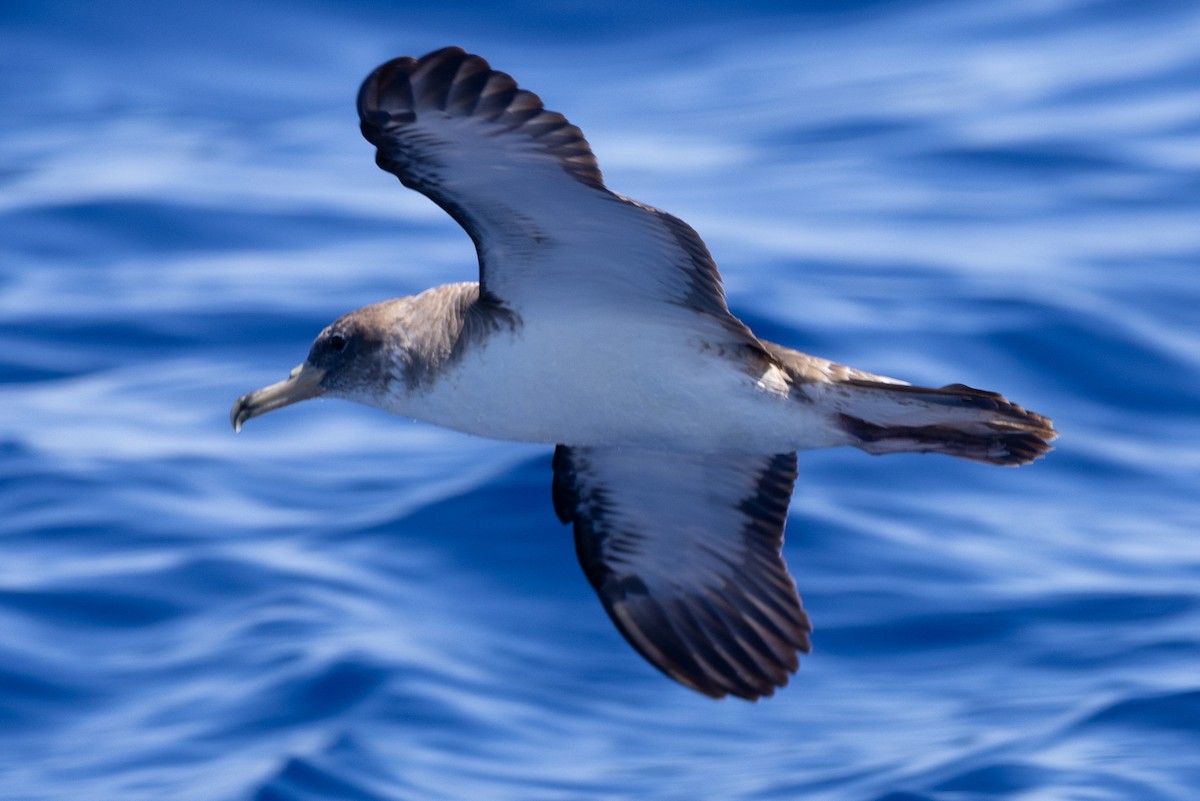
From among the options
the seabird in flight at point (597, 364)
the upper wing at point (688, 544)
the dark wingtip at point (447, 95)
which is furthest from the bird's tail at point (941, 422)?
the dark wingtip at point (447, 95)

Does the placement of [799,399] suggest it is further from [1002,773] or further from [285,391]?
[1002,773]

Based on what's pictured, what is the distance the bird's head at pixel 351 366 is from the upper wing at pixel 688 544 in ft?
2.99

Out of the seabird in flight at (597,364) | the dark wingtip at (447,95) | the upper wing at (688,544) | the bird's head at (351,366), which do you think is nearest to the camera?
the dark wingtip at (447,95)

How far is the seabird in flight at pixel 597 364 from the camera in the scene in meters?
5.84

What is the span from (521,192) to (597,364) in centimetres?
74

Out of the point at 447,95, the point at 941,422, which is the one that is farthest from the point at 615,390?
the point at 447,95

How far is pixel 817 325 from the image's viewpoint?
1162cm

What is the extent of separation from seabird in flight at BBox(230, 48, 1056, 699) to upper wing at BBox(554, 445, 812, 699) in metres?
0.01

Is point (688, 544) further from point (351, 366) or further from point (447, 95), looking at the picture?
point (447, 95)

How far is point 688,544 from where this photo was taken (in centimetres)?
748

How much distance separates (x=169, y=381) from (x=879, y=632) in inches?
206

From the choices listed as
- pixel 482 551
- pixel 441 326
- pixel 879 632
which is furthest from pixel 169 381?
pixel 441 326

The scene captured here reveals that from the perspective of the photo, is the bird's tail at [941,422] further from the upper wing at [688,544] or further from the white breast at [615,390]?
the upper wing at [688,544]

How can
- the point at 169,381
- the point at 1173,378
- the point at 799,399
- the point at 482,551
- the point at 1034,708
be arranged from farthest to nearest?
the point at 169,381 → the point at 1173,378 → the point at 482,551 → the point at 1034,708 → the point at 799,399
